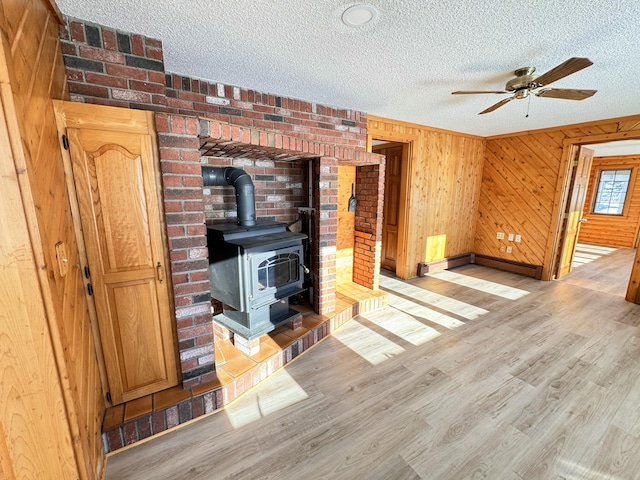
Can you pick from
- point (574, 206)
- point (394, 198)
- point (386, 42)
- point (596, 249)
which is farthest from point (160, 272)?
point (596, 249)

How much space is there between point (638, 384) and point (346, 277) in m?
2.65

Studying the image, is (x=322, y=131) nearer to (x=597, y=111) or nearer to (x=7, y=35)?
(x=7, y=35)

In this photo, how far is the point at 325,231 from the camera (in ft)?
8.45

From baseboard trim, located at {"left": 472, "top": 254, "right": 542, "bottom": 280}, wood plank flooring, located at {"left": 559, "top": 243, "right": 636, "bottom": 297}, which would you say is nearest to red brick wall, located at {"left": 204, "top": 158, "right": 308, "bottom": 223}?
baseboard trim, located at {"left": 472, "top": 254, "right": 542, "bottom": 280}

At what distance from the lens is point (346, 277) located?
141 inches

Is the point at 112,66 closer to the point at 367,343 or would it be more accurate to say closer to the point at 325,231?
the point at 325,231

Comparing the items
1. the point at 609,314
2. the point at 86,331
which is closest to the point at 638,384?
the point at 609,314

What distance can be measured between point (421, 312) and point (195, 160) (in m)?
2.82

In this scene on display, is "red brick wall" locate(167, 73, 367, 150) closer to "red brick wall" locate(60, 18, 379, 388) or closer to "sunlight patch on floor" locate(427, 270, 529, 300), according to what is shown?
"red brick wall" locate(60, 18, 379, 388)

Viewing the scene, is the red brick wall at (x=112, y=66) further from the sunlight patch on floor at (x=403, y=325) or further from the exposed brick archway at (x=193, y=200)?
the sunlight patch on floor at (x=403, y=325)

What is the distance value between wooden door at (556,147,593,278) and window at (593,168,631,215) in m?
3.73

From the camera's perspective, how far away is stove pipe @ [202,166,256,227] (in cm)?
211

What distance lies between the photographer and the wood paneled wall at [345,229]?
3.33m

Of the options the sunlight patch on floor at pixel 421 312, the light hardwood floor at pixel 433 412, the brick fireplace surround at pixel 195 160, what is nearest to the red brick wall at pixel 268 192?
the brick fireplace surround at pixel 195 160
